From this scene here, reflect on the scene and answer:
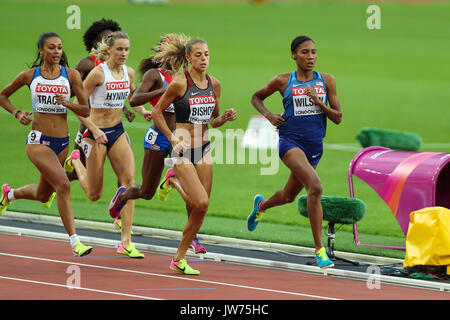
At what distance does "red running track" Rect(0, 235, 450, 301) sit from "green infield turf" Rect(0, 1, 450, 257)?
2155 mm

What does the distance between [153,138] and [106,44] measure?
135 centimetres

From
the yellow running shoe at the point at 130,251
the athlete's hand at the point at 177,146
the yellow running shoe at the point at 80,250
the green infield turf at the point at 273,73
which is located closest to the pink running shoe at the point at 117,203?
the yellow running shoe at the point at 130,251

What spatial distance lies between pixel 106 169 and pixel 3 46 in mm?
24102

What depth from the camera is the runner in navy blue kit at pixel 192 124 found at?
10508mm

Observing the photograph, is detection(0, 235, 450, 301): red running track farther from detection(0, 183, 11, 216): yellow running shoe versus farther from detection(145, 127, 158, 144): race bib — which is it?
detection(145, 127, 158, 144): race bib

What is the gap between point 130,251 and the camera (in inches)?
459

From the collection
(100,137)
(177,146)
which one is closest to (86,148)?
(100,137)

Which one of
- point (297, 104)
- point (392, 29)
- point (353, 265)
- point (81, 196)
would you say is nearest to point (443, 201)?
point (353, 265)

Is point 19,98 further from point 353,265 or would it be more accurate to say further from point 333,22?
point 333,22

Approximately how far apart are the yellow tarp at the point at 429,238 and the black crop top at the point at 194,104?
2454 millimetres

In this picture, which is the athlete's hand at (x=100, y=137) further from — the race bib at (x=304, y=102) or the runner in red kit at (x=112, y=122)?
the race bib at (x=304, y=102)

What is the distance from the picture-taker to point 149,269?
10930mm

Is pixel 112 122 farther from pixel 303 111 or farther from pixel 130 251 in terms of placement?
pixel 303 111

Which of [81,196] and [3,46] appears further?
[3,46]
